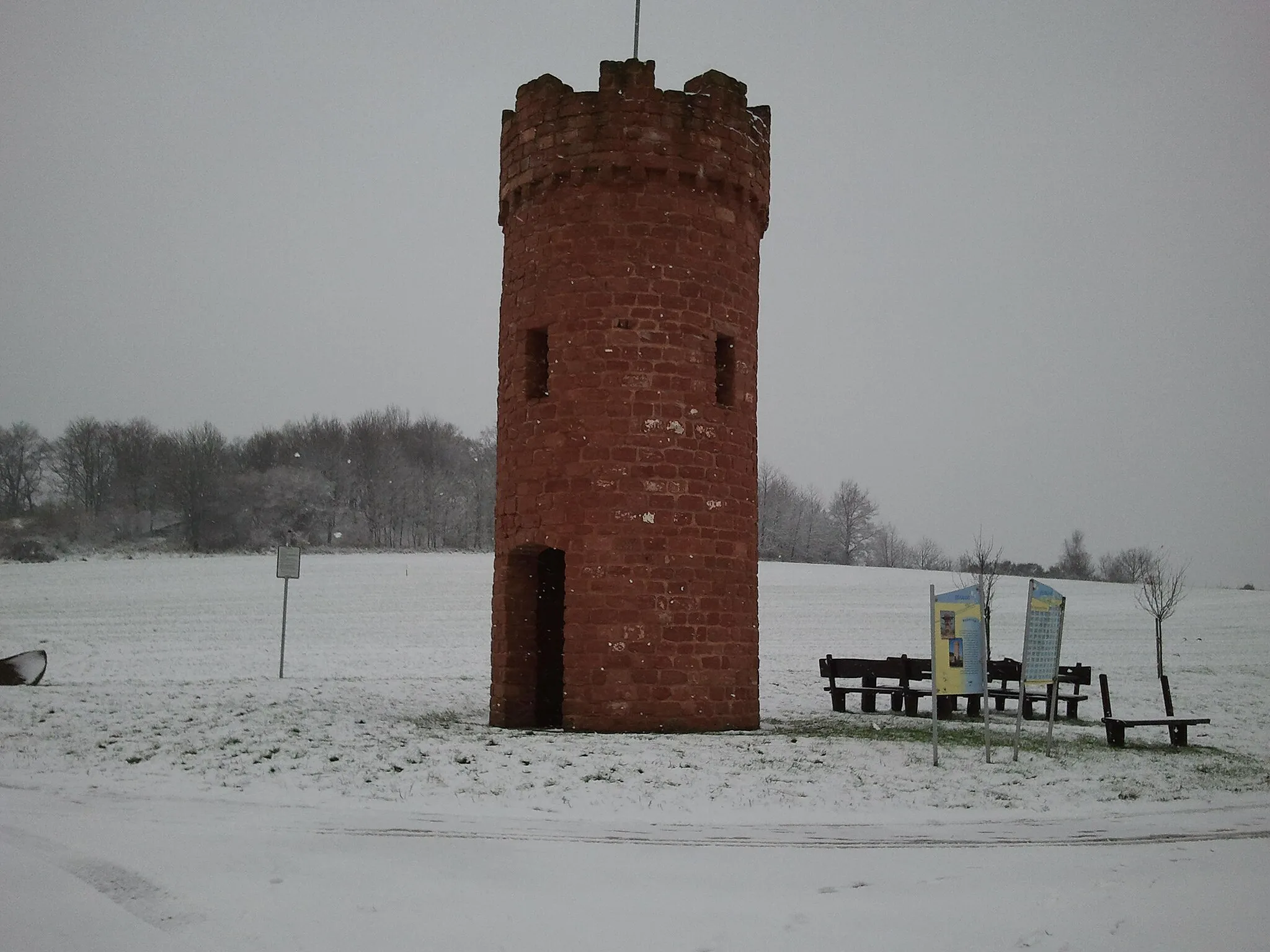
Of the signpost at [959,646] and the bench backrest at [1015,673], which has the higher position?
the signpost at [959,646]

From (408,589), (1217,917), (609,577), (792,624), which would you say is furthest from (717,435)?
(408,589)

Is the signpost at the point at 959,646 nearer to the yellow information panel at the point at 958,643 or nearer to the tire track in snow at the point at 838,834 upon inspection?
the yellow information panel at the point at 958,643

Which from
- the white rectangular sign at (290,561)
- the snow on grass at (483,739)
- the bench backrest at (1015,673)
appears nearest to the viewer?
the snow on grass at (483,739)

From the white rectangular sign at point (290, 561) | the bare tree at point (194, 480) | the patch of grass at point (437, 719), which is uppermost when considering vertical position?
the bare tree at point (194, 480)

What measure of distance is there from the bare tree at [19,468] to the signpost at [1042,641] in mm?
78221

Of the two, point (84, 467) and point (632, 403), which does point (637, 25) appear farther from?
point (84, 467)

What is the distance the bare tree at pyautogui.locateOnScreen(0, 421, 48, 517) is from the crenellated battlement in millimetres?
72980

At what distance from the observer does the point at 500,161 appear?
1496cm

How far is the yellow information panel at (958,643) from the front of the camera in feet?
34.2

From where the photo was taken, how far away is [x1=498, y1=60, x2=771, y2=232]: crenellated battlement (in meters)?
13.6

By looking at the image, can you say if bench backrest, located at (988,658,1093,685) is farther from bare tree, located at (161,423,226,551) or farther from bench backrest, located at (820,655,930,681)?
bare tree, located at (161,423,226,551)

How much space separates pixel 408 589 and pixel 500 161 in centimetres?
3091

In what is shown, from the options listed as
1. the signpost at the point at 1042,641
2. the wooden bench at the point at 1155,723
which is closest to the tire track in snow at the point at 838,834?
the signpost at the point at 1042,641

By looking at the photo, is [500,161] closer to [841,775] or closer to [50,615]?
[841,775]
